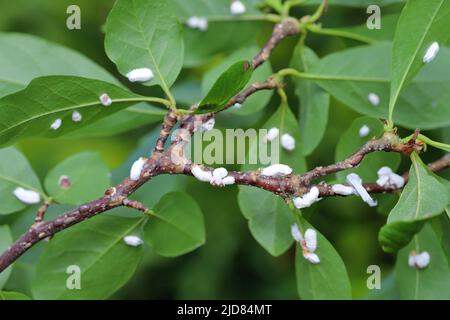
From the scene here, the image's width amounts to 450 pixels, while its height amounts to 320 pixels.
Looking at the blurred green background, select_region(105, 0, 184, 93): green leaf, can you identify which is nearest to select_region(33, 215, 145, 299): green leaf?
select_region(105, 0, 184, 93): green leaf

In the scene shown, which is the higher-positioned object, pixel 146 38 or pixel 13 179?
pixel 146 38

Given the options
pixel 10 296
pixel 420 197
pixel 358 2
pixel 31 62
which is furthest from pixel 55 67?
pixel 420 197

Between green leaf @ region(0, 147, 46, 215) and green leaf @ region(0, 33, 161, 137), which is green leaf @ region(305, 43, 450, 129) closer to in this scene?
Answer: green leaf @ region(0, 33, 161, 137)

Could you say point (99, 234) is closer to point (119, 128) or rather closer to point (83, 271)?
point (83, 271)

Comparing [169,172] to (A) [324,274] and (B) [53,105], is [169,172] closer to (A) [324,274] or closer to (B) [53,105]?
(B) [53,105]

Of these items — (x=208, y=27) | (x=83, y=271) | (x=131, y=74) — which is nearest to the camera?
(x=131, y=74)

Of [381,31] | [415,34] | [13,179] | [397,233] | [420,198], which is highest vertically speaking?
[381,31]

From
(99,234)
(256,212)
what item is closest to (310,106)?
(256,212)
